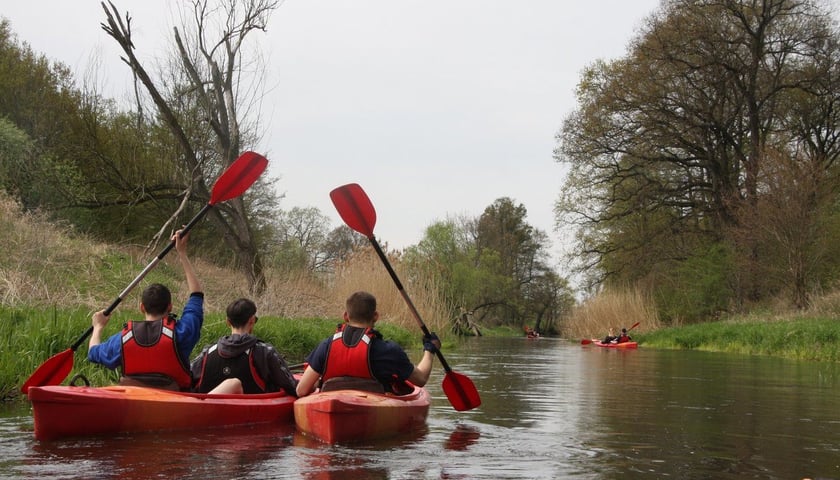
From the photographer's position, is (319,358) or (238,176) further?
(238,176)

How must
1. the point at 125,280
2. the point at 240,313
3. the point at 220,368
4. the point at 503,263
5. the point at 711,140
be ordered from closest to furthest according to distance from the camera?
the point at 240,313, the point at 220,368, the point at 125,280, the point at 711,140, the point at 503,263

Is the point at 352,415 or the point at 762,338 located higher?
the point at 762,338

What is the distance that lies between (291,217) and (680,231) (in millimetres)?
28538

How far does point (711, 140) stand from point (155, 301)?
2349cm

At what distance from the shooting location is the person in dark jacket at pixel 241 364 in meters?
6.11

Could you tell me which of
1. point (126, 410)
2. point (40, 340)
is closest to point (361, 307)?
point (126, 410)

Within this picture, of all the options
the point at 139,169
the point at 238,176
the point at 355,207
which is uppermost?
the point at 139,169

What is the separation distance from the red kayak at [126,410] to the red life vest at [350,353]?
61 cm

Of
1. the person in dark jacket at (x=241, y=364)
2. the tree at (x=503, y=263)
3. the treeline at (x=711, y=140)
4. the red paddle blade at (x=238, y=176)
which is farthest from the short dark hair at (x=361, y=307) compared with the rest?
the tree at (x=503, y=263)

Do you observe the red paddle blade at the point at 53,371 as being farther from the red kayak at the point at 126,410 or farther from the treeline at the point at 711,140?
the treeline at the point at 711,140

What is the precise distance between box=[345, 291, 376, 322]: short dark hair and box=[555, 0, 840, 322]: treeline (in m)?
18.4

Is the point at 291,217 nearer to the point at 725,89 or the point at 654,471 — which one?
the point at 725,89

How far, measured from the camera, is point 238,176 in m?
8.03

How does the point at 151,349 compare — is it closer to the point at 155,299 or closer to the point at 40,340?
the point at 155,299
